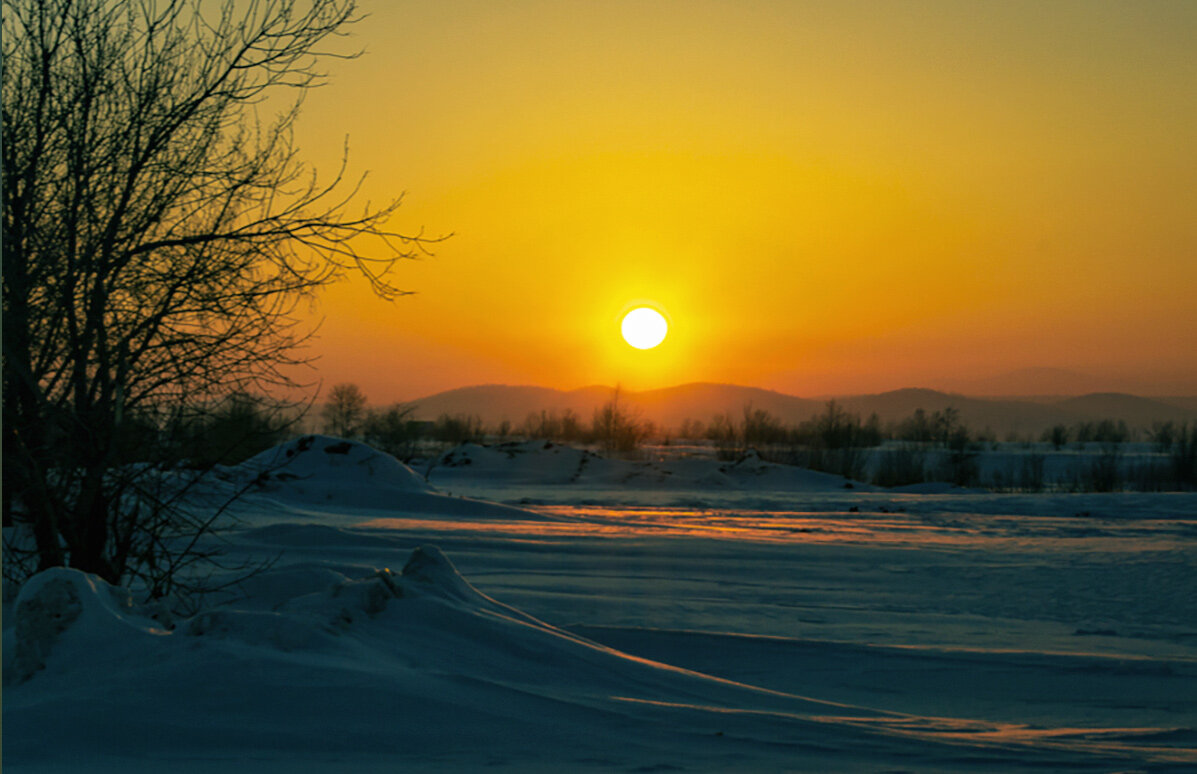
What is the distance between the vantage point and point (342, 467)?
15.2m

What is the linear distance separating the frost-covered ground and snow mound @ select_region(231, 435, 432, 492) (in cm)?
557

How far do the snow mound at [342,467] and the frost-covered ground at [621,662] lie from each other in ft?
18.3

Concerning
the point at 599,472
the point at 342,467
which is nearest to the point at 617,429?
the point at 599,472

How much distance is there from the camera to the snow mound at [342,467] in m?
14.4

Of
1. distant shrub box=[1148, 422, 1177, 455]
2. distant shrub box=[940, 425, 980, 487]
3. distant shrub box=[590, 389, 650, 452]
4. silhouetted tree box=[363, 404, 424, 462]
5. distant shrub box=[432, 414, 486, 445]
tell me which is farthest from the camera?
distant shrub box=[432, 414, 486, 445]

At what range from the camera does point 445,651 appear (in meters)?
3.64

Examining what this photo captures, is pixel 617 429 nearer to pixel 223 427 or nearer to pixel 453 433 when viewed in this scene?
pixel 453 433

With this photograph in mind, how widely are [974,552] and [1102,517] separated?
490cm

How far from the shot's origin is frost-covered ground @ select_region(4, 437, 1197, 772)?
284cm

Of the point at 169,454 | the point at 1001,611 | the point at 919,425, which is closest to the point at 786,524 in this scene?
the point at 1001,611

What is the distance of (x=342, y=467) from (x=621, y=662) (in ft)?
39.8

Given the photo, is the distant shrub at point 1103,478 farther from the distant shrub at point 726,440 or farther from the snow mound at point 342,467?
the snow mound at point 342,467

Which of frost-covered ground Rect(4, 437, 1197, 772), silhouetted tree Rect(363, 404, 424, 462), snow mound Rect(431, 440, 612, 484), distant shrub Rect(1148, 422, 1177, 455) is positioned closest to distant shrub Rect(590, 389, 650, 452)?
silhouetted tree Rect(363, 404, 424, 462)

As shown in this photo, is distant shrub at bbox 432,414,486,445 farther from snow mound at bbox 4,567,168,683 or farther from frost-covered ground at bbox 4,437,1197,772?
snow mound at bbox 4,567,168,683
